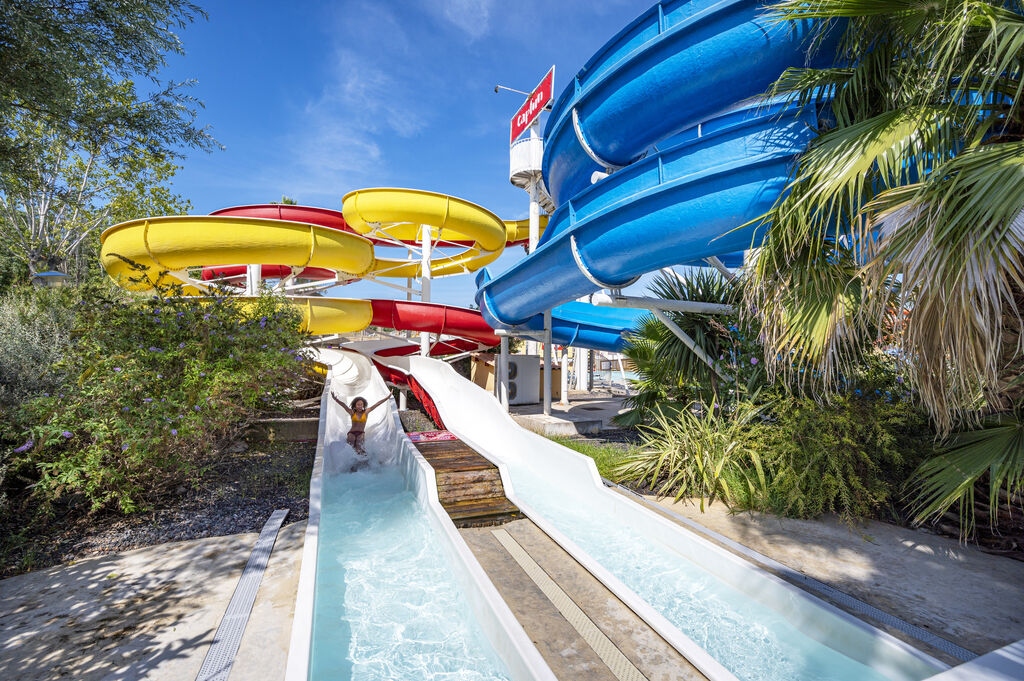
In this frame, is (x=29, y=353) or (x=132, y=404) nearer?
(x=132, y=404)

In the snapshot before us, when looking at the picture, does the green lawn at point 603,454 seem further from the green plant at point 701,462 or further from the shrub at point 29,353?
the shrub at point 29,353

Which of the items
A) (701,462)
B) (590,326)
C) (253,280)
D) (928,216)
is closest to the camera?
(928,216)

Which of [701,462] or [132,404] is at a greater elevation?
[132,404]

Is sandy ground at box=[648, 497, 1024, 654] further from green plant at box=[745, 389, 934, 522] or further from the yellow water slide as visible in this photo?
the yellow water slide

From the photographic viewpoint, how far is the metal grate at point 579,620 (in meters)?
2.76

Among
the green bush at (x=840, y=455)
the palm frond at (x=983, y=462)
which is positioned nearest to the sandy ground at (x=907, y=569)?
the green bush at (x=840, y=455)

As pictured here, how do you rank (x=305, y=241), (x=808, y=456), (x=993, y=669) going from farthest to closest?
(x=305, y=241)
(x=808, y=456)
(x=993, y=669)

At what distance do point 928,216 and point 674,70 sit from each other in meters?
3.47

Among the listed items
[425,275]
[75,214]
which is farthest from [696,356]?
[75,214]

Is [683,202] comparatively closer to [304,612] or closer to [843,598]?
[843,598]

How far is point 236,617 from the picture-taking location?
118 inches

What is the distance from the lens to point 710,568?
385 cm

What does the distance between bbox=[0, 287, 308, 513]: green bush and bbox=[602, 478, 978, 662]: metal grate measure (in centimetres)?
515

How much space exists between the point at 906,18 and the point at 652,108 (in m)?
2.64
